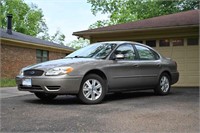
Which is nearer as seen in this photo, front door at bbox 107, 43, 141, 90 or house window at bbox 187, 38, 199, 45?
front door at bbox 107, 43, 141, 90

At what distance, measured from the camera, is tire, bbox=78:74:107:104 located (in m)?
6.86

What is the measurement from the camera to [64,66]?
6730 millimetres

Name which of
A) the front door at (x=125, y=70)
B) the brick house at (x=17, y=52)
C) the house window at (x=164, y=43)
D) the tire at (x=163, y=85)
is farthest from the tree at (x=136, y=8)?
the front door at (x=125, y=70)

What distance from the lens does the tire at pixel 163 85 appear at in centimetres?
882

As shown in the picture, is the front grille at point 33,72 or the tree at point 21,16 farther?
the tree at point 21,16

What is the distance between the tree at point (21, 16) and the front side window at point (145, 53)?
40.9m

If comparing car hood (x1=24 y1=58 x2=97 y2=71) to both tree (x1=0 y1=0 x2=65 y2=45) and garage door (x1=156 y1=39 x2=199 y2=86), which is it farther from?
tree (x1=0 y1=0 x2=65 y2=45)

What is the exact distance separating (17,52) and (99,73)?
588 inches

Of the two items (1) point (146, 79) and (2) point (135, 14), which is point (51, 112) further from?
(2) point (135, 14)

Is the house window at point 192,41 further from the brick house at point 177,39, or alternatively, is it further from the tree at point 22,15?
the tree at point 22,15

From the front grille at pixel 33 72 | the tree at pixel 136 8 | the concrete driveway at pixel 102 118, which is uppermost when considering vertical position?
the tree at pixel 136 8

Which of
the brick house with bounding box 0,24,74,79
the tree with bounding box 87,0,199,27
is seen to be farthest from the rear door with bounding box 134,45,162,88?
the tree with bounding box 87,0,199,27

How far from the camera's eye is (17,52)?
69.5 feet

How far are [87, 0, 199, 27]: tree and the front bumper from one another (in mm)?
24386
